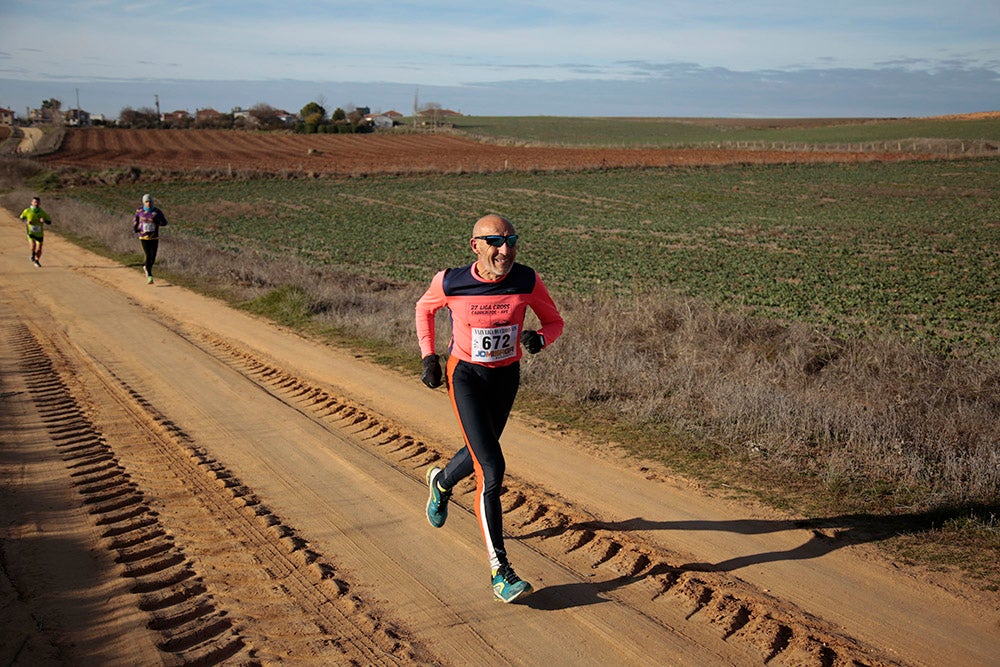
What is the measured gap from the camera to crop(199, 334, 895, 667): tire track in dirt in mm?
4438

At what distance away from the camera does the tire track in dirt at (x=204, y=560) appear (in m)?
4.39

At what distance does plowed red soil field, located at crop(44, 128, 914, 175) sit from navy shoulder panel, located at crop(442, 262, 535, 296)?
5806 centimetres

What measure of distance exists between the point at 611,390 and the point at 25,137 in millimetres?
97307

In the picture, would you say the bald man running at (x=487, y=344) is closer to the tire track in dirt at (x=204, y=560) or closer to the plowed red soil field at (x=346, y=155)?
the tire track in dirt at (x=204, y=560)

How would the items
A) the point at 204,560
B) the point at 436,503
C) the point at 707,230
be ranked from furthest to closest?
the point at 707,230
the point at 436,503
the point at 204,560

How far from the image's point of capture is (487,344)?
5.16 meters

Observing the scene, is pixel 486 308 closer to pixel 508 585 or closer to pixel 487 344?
pixel 487 344

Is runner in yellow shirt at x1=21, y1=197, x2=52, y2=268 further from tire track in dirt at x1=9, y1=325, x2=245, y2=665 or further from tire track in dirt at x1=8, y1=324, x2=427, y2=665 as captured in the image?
tire track in dirt at x1=8, y1=324, x2=427, y2=665

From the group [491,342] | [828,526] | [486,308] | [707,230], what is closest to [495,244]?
[486,308]

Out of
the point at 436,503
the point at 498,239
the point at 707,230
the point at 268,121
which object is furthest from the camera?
the point at 268,121

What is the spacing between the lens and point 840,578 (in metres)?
5.24

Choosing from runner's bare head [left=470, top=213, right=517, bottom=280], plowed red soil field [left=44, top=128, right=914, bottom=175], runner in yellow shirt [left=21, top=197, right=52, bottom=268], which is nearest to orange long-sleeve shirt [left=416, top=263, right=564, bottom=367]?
runner's bare head [left=470, top=213, right=517, bottom=280]

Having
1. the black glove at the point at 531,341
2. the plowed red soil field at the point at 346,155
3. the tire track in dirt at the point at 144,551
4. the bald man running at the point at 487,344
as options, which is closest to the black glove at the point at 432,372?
the bald man running at the point at 487,344

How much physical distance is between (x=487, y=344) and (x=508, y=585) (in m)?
1.39
